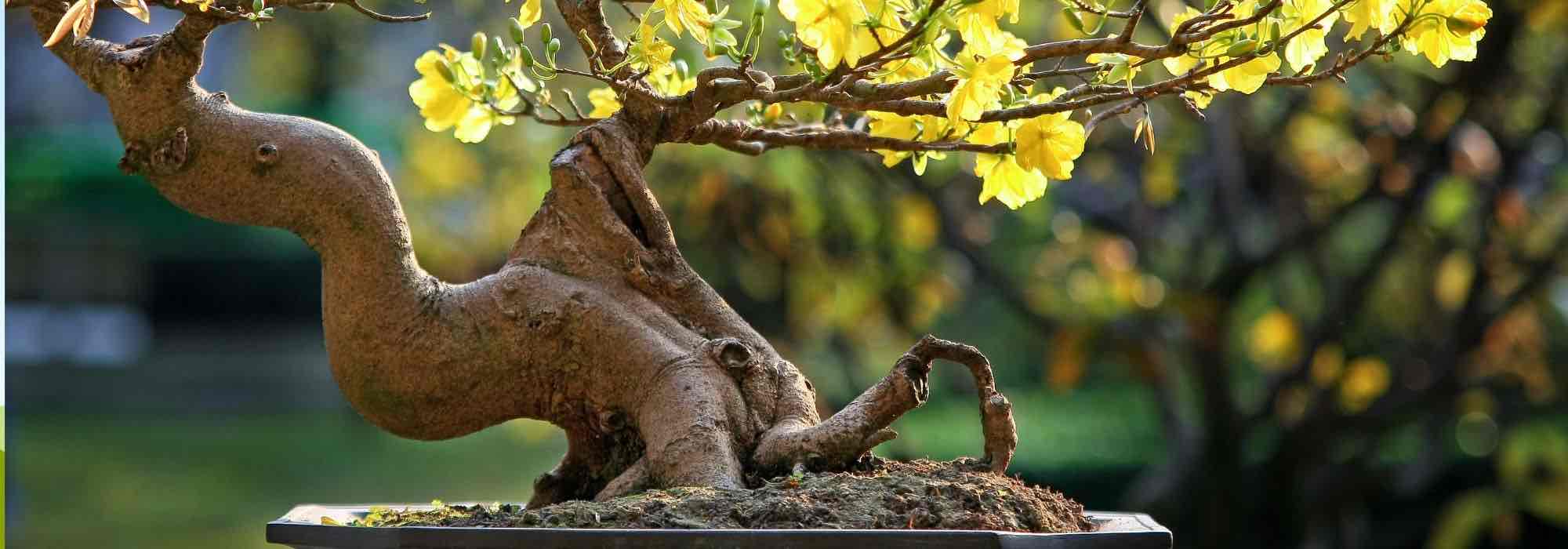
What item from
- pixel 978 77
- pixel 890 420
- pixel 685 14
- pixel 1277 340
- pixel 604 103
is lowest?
pixel 890 420

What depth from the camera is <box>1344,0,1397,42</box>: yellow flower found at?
1.29 m

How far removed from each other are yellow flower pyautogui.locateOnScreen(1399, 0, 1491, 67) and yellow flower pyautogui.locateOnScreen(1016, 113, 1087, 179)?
12.2 inches

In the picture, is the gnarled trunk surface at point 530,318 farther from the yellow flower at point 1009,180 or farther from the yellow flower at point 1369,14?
the yellow flower at point 1369,14

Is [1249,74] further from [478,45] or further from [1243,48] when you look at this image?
[478,45]

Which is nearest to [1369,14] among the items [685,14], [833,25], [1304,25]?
[1304,25]

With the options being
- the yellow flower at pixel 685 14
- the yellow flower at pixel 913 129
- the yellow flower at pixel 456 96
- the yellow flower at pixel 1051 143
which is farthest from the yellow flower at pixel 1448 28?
the yellow flower at pixel 456 96

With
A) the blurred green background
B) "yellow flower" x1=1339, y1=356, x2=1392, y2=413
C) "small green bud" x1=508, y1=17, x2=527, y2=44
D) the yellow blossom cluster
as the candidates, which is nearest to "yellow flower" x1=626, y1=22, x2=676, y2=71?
the yellow blossom cluster

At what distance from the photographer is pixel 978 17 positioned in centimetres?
124

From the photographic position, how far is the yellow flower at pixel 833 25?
114 cm

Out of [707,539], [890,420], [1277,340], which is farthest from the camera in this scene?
[1277,340]

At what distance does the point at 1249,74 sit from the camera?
1.35m

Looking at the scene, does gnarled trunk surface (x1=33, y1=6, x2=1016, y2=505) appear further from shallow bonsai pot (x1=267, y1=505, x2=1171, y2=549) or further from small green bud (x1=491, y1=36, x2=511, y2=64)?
shallow bonsai pot (x1=267, y1=505, x2=1171, y2=549)

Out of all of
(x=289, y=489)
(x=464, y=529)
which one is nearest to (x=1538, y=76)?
(x=464, y=529)

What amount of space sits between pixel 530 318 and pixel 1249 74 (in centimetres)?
77
